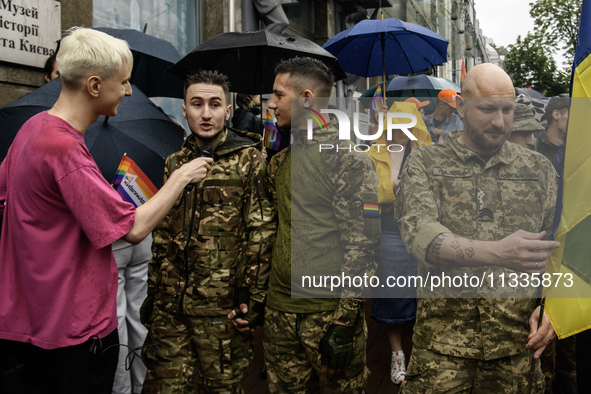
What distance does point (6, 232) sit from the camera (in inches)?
73.4

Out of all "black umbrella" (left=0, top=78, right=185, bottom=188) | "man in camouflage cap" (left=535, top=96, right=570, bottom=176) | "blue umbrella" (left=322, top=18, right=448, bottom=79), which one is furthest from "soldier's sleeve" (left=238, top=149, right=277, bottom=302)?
"blue umbrella" (left=322, top=18, right=448, bottom=79)

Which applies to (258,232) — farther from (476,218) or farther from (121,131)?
(476,218)

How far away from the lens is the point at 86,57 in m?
1.87

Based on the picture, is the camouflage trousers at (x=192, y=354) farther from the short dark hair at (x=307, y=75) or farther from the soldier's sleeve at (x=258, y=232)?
the short dark hair at (x=307, y=75)

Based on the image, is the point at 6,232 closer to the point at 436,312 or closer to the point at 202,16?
the point at 436,312

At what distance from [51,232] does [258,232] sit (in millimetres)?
1140

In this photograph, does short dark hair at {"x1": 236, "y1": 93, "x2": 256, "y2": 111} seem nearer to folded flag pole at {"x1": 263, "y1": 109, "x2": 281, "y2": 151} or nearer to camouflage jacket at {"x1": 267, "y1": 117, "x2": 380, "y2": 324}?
folded flag pole at {"x1": 263, "y1": 109, "x2": 281, "y2": 151}

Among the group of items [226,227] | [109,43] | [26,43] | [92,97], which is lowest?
[226,227]

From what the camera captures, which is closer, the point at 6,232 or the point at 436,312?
the point at 6,232

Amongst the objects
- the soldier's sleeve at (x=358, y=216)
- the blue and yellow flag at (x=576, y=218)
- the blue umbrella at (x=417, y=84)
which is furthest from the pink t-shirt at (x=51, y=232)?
the blue umbrella at (x=417, y=84)

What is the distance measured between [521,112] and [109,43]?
2.10 meters

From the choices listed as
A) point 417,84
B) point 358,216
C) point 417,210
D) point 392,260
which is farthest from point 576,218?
point 417,84

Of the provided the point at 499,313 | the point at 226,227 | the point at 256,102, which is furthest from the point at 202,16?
the point at 499,313

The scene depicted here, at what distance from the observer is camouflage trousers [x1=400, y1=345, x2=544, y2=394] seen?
2.06 m
